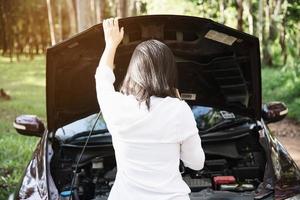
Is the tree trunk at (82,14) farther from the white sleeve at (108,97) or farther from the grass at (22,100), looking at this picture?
the white sleeve at (108,97)

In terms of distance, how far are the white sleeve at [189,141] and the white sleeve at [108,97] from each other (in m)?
0.28

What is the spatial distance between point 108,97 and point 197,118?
88.5 inches

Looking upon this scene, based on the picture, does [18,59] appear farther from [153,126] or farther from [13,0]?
[153,126]

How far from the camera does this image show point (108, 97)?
7.30 ft

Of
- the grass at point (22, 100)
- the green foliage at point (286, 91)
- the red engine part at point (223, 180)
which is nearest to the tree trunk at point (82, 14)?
the grass at point (22, 100)

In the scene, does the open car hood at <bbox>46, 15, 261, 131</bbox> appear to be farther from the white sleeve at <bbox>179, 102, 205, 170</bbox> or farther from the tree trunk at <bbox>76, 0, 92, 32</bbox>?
the tree trunk at <bbox>76, 0, 92, 32</bbox>

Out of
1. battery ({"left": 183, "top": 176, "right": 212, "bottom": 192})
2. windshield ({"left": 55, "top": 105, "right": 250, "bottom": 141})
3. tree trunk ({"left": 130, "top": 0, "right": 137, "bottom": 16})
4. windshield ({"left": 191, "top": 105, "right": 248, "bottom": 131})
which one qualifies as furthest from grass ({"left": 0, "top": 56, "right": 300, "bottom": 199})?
tree trunk ({"left": 130, "top": 0, "right": 137, "bottom": 16})

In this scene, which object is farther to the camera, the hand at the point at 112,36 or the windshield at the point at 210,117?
the windshield at the point at 210,117

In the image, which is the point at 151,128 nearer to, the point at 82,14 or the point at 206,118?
the point at 206,118

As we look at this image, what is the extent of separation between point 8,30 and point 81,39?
1491 centimetres

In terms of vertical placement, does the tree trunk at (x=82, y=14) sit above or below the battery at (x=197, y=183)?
above

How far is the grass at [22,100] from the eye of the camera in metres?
6.90

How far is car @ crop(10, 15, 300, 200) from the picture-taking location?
334 centimetres

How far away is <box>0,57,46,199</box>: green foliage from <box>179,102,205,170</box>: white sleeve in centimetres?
368
